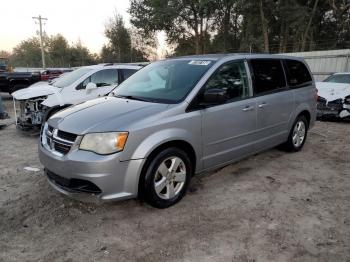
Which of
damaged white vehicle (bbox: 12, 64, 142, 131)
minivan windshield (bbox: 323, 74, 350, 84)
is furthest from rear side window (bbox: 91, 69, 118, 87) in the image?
minivan windshield (bbox: 323, 74, 350, 84)

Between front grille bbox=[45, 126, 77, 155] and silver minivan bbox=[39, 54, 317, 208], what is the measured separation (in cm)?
1

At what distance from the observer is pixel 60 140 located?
3621 millimetres

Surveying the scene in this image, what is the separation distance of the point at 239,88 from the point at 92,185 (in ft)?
7.98

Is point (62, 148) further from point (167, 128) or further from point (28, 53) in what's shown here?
point (28, 53)

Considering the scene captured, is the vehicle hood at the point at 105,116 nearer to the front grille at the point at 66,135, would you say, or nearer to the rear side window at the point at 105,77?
the front grille at the point at 66,135

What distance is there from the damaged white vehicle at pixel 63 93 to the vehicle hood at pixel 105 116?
325 cm

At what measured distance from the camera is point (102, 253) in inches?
118

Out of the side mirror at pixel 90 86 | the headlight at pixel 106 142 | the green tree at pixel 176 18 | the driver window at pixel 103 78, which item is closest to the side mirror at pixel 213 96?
the headlight at pixel 106 142

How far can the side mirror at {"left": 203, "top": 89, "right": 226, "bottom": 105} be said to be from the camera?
3.95m

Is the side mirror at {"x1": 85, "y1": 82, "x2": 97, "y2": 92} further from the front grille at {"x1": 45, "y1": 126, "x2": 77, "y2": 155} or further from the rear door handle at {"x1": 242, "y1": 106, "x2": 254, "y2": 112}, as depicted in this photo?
the rear door handle at {"x1": 242, "y1": 106, "x2": 254, "y2": 112}

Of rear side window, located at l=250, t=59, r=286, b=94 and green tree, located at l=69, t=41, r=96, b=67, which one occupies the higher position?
green tree, located at l=69, t=41, r=96, b=67

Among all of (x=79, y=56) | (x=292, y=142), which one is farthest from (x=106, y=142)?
(x=79, y=56)

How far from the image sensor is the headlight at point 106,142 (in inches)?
132

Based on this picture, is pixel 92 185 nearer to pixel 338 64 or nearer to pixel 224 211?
pixel 224 211
